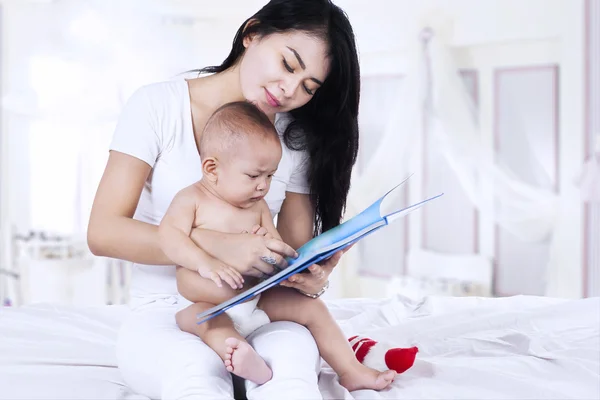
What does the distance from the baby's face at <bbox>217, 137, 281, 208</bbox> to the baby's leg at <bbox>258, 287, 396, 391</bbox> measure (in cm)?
22

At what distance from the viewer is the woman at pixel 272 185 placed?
129 centimetres

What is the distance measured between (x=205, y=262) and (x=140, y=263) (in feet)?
0.88

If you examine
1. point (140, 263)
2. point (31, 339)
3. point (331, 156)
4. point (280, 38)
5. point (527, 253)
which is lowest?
point (527, 253)

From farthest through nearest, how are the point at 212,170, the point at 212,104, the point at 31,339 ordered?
the point at 31,339 < the point at 212,104 < the point at 212,170


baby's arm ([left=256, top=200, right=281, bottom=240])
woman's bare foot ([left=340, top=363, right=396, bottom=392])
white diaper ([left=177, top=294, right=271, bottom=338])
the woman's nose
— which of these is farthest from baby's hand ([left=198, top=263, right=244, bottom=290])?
the woman's nose

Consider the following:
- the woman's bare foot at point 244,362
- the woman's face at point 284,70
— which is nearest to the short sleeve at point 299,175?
the woman's face at point 284,70

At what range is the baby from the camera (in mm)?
1368

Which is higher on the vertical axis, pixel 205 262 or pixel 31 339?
pixel 205 262

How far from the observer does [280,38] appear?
1.53 meters

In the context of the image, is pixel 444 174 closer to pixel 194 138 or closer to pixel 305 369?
pixel 194 138

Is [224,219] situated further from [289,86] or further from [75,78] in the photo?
[75,78]

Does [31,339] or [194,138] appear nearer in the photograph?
[194,138]

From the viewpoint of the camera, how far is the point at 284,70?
1.51 m

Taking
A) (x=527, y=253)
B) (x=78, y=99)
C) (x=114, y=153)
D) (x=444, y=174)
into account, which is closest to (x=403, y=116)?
(x=444, y=174)
